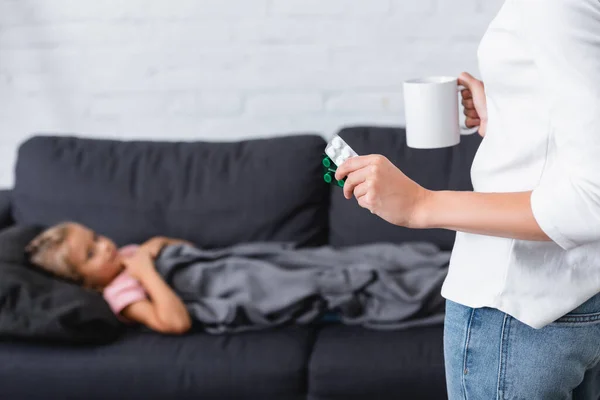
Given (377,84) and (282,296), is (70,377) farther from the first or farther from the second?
(377,84)

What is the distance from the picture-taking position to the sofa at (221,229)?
1618 millimetres

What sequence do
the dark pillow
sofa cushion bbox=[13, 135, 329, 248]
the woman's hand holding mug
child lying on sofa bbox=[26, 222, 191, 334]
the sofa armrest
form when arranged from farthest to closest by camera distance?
the sofa armrest
sofa cushion bbox=[13, 135, 329, 248]
child lying on sofa bbox=[26, 222, 191, 334]
the dark pillow
the woman's hand holding mug

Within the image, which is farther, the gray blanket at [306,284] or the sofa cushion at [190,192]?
the sofa cushion at [190,192]

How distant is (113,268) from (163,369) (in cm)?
43

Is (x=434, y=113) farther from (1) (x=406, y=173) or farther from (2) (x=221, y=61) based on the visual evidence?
(2) (x=221, y=61)

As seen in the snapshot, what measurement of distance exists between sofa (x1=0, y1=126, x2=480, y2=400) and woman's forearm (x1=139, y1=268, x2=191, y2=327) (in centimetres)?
4

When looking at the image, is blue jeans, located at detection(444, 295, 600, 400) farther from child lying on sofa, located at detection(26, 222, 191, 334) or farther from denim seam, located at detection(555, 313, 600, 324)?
child lying on sofa, located at detection(26, 222, 191, 334)

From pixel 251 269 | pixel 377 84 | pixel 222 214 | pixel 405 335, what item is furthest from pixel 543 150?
pixel 377 84

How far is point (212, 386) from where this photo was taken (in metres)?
1.62

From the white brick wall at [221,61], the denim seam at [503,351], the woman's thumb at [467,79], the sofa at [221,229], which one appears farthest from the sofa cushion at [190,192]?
the denim seam at [503,351]

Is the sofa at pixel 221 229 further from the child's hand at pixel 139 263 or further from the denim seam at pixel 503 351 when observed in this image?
the denim seam at pixel 503 351

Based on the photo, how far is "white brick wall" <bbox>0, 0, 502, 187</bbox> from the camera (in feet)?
7.26

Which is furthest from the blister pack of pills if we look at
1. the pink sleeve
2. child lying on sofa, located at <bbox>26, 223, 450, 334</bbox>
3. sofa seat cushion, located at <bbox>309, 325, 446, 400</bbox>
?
the pink sleeve

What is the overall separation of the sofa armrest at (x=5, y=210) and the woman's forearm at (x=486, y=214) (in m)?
1.74
